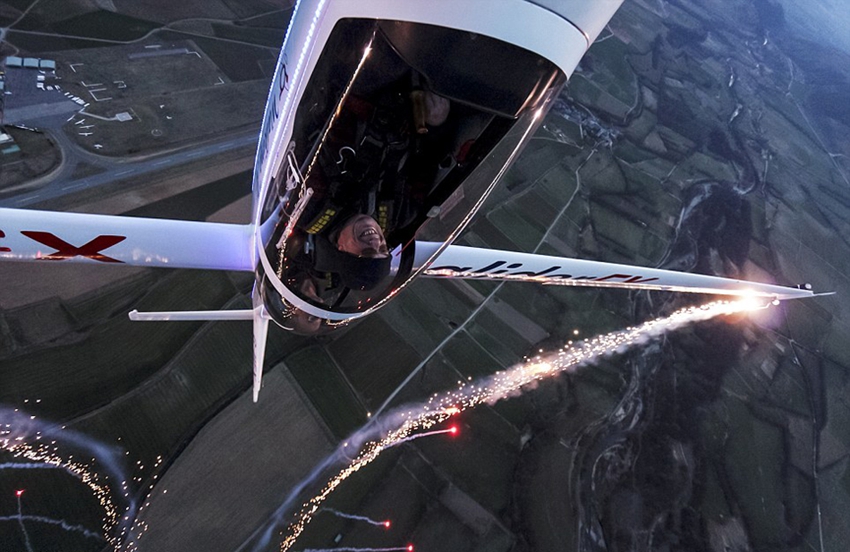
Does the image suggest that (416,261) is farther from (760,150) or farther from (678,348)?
(760,150)

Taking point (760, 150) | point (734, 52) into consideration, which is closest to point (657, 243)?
point (760, 150)

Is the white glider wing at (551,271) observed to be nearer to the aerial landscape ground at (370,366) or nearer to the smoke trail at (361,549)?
the aerial landscape ground at (370,366)

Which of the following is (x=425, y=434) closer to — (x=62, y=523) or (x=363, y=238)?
(x=62, y=523)

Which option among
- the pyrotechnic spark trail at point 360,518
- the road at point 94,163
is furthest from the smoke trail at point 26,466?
the road at point 94,163

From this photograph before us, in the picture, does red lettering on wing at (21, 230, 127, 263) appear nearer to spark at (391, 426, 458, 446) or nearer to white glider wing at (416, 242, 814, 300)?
white glider wing at (416, 242, 814, 300)

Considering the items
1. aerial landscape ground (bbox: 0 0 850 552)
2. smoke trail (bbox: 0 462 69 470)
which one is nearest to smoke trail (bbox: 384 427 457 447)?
aerial landscape ground (bbox: 0 0 850 552)
